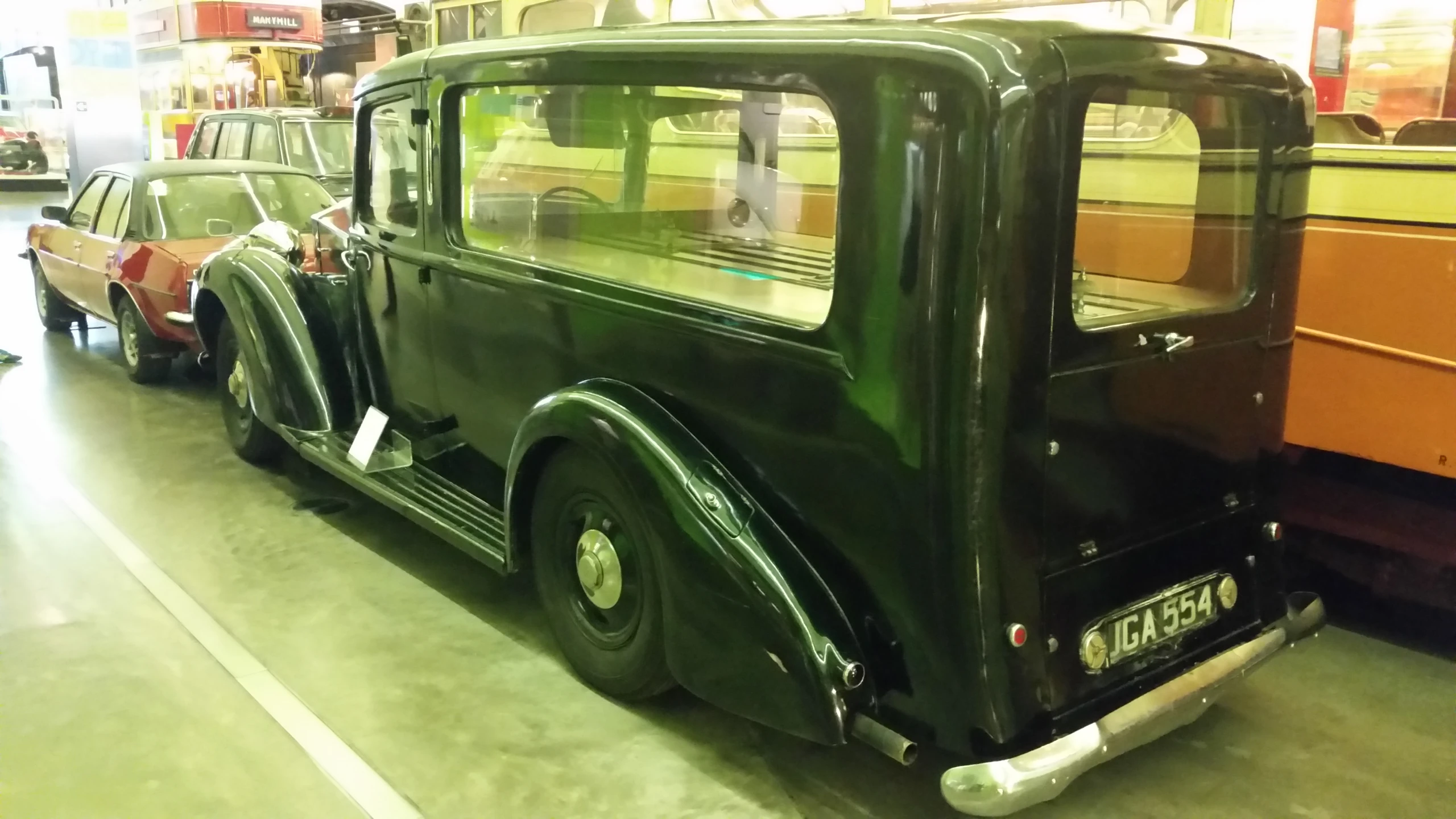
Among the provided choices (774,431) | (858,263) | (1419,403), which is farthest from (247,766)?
(1419,403)

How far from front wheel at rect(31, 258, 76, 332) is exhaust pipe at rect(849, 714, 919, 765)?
7721 mm

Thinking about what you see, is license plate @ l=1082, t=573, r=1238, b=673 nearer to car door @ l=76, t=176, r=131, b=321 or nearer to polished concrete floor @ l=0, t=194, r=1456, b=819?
polished concrete floor @ l=0, t=194, r=1456, b=819

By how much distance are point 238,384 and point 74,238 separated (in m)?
3.13

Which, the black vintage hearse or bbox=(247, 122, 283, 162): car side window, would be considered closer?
the black vintage hearse

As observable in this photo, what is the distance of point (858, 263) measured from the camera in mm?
2309

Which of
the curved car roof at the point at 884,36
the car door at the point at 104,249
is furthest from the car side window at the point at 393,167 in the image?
the car door at the point at 104,249

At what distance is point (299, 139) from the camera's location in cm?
952

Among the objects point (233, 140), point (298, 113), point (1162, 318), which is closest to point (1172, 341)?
point (1162, 318)

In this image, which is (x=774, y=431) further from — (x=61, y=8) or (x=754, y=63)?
(x=61, y=8)

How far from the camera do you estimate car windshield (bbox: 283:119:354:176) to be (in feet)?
31.0

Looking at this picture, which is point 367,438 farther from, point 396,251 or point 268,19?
point 268,19

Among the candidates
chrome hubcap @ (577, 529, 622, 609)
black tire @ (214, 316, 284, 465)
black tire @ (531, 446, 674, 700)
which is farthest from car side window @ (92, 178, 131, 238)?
chrome hubcap @ (577, 529, 622, 609)

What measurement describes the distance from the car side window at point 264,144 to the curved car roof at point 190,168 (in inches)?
90.4

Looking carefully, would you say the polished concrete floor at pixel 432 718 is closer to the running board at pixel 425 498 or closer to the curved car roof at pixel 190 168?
the running board at pixel 425 498
